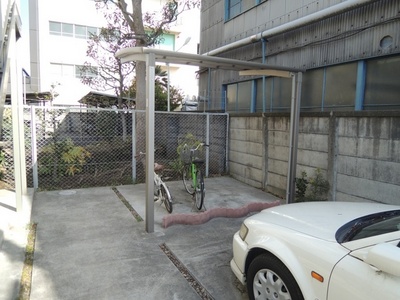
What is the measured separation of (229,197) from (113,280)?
3194 millimetres

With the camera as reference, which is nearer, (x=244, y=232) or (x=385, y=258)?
(x=385, y=258)

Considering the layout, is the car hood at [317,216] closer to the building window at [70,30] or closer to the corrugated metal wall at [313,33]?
the corrugated metal wall at [313,33]

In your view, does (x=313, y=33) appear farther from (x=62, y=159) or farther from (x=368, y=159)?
(x=62, y=159)

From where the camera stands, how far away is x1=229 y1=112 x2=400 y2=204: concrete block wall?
155 inches

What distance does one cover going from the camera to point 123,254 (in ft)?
10.7

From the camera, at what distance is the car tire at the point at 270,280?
76.4 inches

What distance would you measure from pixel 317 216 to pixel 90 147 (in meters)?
6.03

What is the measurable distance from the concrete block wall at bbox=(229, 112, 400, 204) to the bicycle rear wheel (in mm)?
2429

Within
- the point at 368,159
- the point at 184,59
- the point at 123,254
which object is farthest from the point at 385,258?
the point at 184,59

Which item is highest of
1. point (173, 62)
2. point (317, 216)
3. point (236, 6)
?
point (236, 6)

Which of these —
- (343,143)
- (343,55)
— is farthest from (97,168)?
(343,55)

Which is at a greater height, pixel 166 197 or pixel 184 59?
pixel 184 59

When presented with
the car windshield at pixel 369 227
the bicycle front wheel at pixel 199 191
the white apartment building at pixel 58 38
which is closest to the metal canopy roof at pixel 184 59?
the bicycle front wheel at pixel 199 191

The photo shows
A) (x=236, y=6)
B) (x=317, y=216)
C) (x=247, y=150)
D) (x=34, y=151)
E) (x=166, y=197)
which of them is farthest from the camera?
(x=236, y=6)
